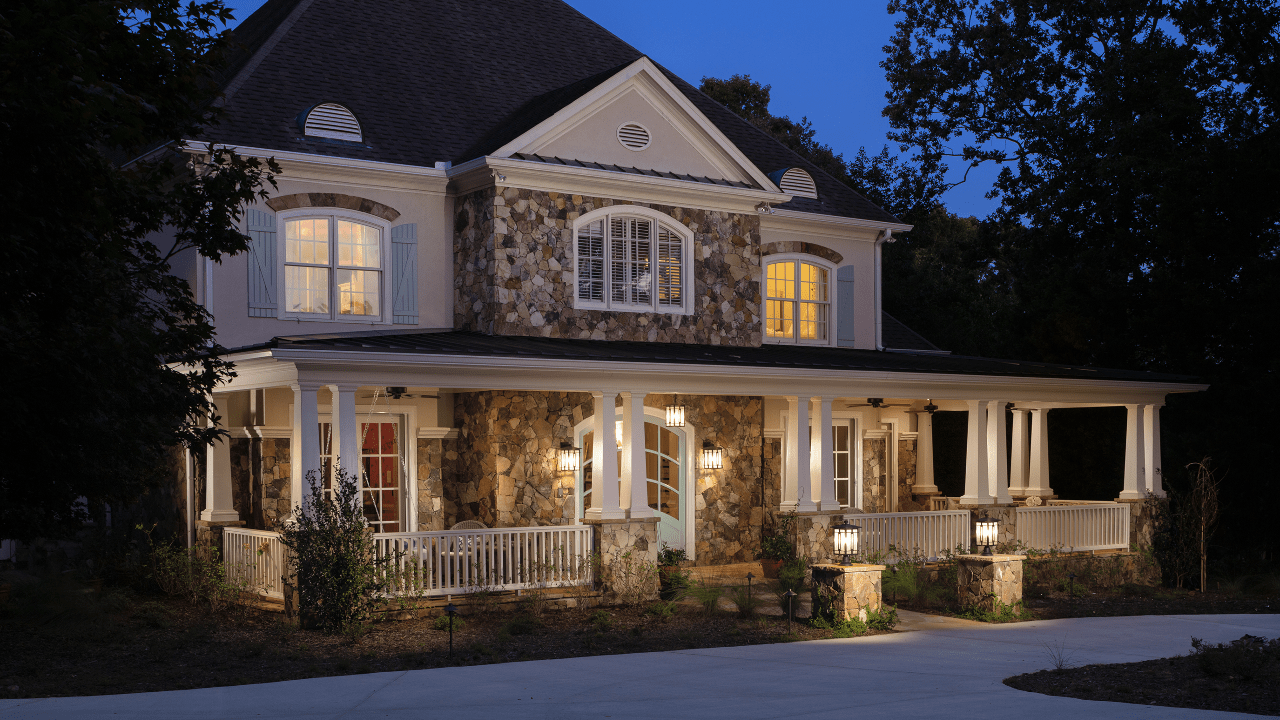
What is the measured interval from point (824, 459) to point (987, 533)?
2.43 m

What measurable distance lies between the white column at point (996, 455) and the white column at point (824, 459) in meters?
2.63

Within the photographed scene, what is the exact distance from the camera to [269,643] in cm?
1169

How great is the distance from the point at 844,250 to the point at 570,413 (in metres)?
6.00

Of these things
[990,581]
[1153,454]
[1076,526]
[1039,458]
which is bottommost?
[990,581]

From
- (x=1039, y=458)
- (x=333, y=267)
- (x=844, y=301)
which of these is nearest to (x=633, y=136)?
(x=333, y=267)

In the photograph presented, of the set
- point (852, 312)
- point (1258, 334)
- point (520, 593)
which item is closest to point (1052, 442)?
point (1258, 334)

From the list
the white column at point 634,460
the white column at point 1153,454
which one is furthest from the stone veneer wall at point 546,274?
the white column at point 1153,454

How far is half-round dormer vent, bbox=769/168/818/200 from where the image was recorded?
63.2 feet

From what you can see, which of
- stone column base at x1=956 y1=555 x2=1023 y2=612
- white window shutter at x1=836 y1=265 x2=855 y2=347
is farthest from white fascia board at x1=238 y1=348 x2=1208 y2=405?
white window shutter at x1=836 y1=265 x2=855 y2=347

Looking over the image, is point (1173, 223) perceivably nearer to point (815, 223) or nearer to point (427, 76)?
point (815, 223)

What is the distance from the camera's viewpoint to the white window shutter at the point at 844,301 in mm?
19906

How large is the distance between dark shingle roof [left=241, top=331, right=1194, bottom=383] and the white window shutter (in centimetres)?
23

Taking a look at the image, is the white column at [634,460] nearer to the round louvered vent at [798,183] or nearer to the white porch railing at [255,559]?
the white porch railing at [255,559]

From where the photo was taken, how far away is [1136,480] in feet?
60.8
